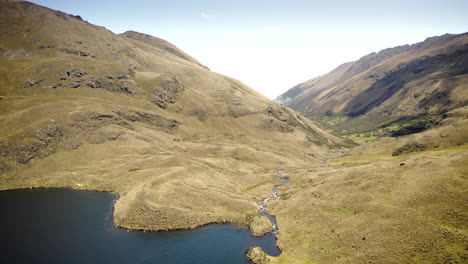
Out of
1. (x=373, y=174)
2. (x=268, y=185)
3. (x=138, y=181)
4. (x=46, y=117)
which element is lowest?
(x=268, y=185)

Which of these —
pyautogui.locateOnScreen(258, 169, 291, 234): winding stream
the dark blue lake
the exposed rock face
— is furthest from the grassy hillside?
the dark blue lake

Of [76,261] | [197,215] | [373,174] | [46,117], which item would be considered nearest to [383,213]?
[373,174]

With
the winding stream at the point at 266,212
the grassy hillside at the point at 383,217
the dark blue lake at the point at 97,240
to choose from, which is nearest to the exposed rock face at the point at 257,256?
the grassy hillside at the point at 383,217

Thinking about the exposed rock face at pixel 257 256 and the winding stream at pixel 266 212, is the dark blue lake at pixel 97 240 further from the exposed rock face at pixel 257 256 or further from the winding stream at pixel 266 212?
the winding stream at pixel 266 212

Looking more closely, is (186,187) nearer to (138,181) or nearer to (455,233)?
(138,181)

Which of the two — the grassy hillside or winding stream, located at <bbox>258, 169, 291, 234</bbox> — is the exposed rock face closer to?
the grassy hillside

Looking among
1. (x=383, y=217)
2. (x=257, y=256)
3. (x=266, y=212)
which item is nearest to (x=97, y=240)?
(x=257, y=256)

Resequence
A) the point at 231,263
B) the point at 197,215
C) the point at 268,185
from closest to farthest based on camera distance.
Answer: the point at 231,263, the point at 197,215, the point at 268,185

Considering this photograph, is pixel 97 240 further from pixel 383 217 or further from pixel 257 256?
pixel 383 217
